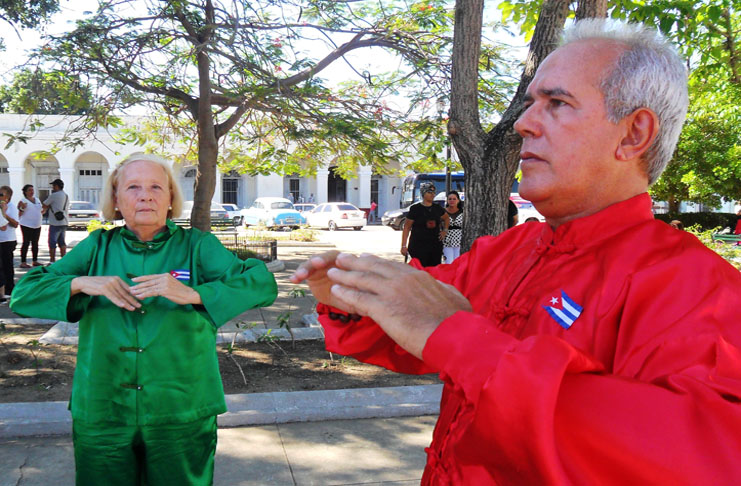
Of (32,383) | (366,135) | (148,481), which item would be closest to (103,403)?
(148,481)

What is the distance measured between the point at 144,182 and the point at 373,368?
367 centimetres

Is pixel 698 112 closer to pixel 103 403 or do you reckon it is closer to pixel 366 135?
pixel 366 135

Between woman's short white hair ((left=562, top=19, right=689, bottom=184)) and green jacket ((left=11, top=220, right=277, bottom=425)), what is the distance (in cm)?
175

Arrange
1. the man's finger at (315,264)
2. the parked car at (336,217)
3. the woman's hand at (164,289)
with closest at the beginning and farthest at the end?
1. the man's finger at (315,264)
2. the woman's hand at (164,289)
3. the parked car at (336,217)

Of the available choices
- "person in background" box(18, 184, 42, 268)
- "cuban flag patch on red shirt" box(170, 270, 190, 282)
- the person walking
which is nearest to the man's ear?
"cuban flag patch on red shirt" box(170, 270, 190, 282)

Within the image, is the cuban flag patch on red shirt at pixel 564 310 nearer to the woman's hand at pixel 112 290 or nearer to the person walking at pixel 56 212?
the woman's hand at pixel 112 290

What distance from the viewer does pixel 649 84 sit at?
3.91 ft

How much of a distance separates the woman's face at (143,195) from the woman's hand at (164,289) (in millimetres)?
425

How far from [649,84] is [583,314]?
1.57ft

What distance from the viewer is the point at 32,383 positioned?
5.15 m

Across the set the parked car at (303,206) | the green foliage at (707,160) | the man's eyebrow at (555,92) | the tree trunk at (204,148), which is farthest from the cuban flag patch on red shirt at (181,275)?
the parked car at (303,206)

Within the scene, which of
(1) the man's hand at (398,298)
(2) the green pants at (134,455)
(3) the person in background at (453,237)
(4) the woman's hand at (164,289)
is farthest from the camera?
(3) the person in background at (453,237)

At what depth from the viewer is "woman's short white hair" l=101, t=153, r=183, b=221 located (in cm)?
283

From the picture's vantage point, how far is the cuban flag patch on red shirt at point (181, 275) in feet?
8.48
